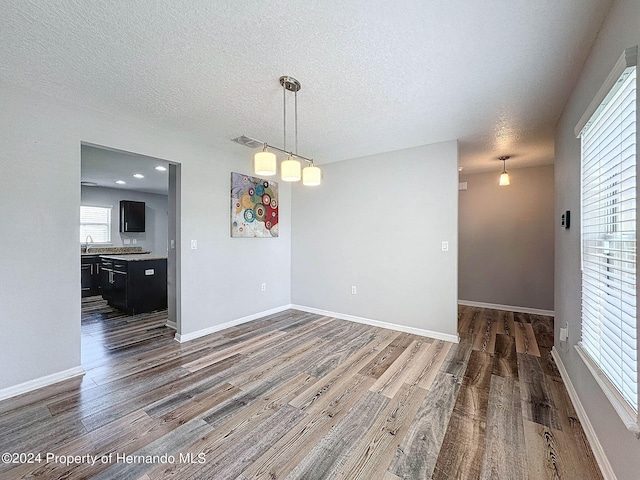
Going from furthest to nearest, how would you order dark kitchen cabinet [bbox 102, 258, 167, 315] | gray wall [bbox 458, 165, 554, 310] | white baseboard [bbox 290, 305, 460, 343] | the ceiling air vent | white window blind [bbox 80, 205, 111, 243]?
white window blind [bbox 80, 205, 111, 243] → gray wall [bbox 458, 165, 554, 310] → dark kitchen cabinet [bbox 102, 258, 167, 315] → white baseboard [bbox 290, 305, 460, 343] → the ceiling air vent

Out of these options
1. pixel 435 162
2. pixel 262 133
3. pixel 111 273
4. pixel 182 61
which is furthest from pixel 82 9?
pixel 111 273

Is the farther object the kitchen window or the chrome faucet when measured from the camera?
the chrome faucet

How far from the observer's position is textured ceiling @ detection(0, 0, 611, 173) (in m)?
1.50

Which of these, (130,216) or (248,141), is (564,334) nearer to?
(248,141)

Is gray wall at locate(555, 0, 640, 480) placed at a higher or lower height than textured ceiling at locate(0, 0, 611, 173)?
lower

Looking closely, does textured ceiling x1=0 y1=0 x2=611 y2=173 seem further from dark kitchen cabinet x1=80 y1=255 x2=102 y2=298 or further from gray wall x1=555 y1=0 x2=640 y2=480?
dark kitchen cabinet x1=80 y1=255 x2=102 y2=298

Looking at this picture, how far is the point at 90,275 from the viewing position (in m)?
5.79

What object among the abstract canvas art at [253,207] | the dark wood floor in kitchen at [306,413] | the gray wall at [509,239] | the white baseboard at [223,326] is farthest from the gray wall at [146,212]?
the gray wall at [509,239]

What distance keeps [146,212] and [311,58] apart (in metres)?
7.05

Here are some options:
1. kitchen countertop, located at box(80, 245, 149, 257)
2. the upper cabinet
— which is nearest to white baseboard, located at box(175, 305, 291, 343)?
kitchen countertop, located at box(80, 245, 149, 257)

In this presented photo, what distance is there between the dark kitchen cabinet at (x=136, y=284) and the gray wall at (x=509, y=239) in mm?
5395

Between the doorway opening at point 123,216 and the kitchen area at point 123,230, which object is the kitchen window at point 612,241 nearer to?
the doorway opening at point 123,216

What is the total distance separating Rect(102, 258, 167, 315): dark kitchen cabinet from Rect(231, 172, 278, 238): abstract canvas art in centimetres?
180

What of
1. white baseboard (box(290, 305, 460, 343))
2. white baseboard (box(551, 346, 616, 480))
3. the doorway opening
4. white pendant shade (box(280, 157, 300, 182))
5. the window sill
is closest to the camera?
the window sill
